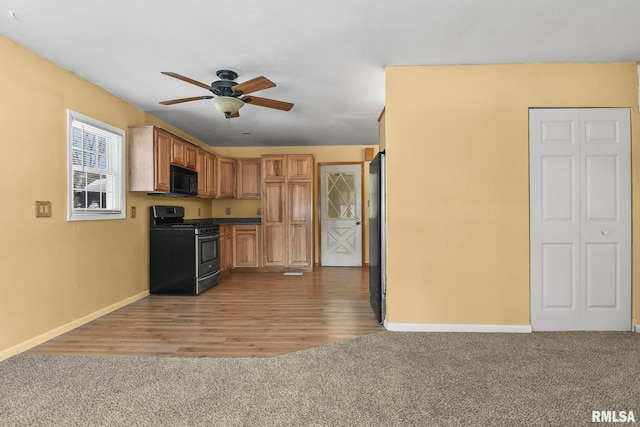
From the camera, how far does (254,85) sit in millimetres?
3088

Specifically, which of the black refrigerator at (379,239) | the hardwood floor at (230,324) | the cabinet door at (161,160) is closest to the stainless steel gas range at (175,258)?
the hardwood floor at (230,324)

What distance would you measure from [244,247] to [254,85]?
4.04m

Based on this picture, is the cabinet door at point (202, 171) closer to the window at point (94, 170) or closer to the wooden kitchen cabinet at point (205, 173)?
the wooden kitchen cabinet at point (205, 173)

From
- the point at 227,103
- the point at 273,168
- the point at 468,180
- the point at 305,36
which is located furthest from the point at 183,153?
the point at 468,180

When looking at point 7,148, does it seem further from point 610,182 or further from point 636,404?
point 610,182

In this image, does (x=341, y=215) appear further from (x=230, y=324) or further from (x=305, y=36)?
(x=305, y=36)

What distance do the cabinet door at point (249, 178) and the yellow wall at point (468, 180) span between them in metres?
4.08

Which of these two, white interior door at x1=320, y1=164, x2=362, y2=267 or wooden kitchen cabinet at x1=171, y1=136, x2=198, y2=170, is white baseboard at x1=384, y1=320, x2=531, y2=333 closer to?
wooden kitchen cabinet at x1=171, y1=136, x2=198, y2=170

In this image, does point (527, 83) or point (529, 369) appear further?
point (527, 83)

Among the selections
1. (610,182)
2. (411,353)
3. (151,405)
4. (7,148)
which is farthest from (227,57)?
(610,182)

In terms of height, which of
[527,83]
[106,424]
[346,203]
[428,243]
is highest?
[527,83]

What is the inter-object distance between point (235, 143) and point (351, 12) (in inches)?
190

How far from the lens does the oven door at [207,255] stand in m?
4.82

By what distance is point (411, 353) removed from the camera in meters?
2.74
